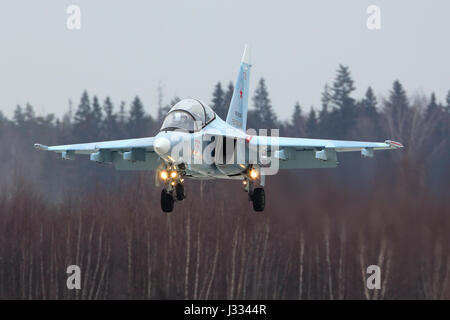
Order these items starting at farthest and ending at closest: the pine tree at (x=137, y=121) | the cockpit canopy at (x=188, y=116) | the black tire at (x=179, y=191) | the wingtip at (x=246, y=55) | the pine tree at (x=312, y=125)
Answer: the pine tree at (x=137, y=121), the pine tree at (x=312, y=125), the wingtip at (x=246, y=55), the black tire at (x=179, y=191), the cockpit canopy at (x=188, y=116)

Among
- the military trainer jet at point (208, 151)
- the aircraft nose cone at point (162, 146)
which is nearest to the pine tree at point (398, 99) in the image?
the military trainer jet at point (208, 151)

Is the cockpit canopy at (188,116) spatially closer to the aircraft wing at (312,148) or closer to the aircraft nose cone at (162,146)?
the aircraft nose cone at (162,146)

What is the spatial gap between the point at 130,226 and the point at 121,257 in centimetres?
135

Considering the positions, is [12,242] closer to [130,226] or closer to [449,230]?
[130,226]

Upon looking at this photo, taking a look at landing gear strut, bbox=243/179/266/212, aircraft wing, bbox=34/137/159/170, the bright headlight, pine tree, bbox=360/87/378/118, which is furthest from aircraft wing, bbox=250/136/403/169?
pine tree, bbox=360/87/378/118

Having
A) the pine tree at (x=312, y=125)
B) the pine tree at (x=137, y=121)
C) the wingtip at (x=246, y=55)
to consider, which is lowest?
the wingtip at (x=246, y=55)

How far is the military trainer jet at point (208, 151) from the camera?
77.4ft

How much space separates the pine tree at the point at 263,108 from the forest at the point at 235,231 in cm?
489

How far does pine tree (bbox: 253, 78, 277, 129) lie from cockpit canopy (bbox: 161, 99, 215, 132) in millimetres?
25899

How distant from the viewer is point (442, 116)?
153 ft

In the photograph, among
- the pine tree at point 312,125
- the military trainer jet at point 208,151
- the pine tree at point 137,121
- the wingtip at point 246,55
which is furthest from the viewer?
the pine tree at point 137,121

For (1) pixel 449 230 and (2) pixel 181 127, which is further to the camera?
(1) pixel 449 230

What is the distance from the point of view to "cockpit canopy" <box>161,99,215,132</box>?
2373 centimetres
